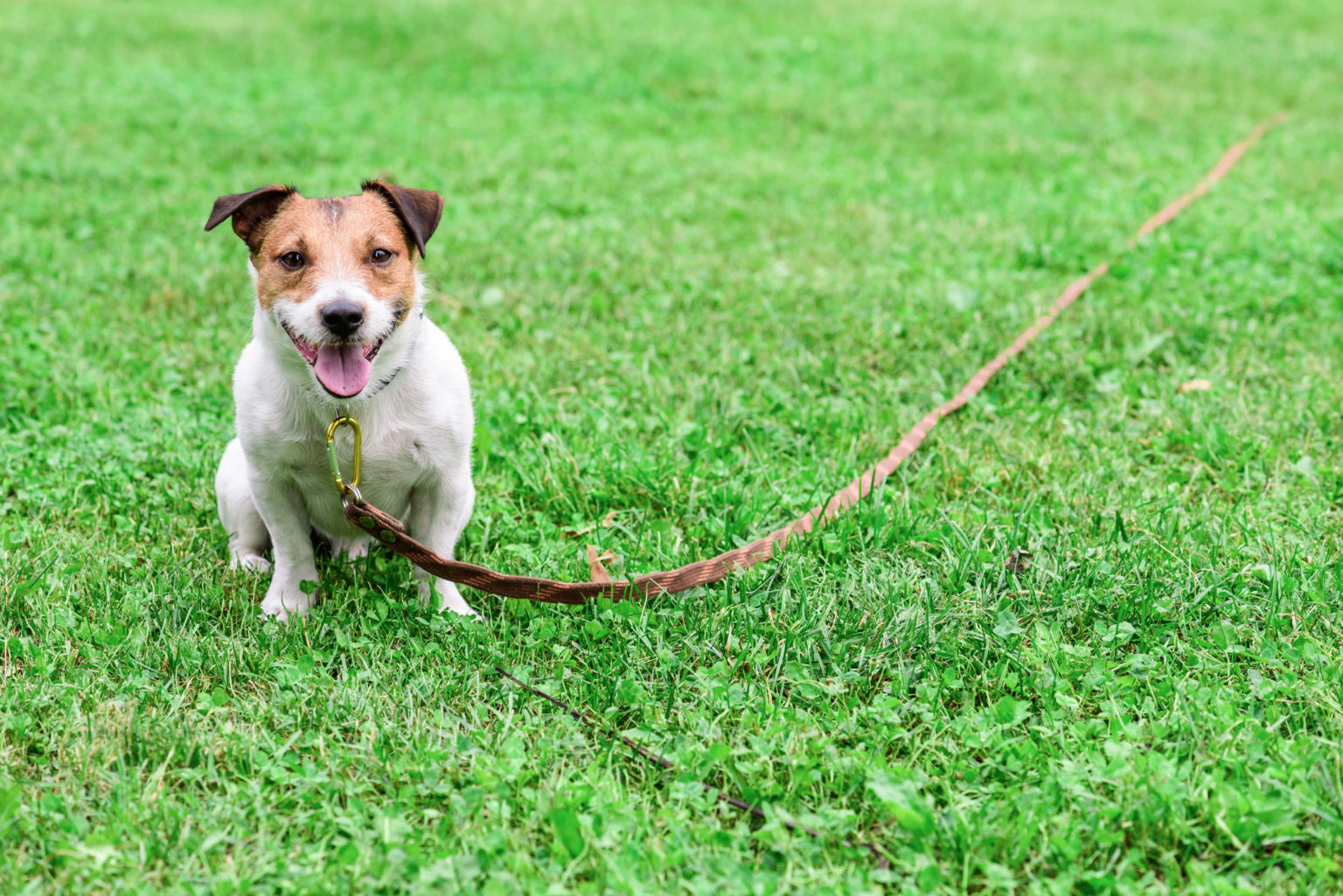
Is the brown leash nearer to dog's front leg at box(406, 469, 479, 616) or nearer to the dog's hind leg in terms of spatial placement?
dog's front leg at box(406, 469, 479, 616)

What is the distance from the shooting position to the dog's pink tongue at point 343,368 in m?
3.10

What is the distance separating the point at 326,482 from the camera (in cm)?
343

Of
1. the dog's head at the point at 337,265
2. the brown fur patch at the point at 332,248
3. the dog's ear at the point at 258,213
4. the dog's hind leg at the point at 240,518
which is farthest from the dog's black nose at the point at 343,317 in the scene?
the dog's hind leg at the point at 240,518

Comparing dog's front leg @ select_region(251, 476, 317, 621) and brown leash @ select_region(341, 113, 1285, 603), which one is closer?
brown leash @ select_region(341, 113, 1285, 603)

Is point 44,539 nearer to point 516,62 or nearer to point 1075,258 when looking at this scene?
point 1075,258

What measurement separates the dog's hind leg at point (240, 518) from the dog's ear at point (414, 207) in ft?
3.29

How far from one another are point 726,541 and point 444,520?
3.19 ft

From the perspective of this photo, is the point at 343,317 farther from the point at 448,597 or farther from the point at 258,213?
the point at 448,597

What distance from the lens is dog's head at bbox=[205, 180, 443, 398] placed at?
3092 mm

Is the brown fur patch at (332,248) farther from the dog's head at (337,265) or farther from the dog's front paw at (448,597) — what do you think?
the dog's front paw at (448,597)

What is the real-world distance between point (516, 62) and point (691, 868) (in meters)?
10.8

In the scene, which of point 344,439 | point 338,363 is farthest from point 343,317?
point 344,439

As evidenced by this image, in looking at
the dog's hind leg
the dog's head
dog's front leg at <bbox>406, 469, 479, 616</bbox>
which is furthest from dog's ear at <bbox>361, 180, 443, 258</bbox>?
the dog's hind leg

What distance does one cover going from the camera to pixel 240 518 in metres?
3.71
